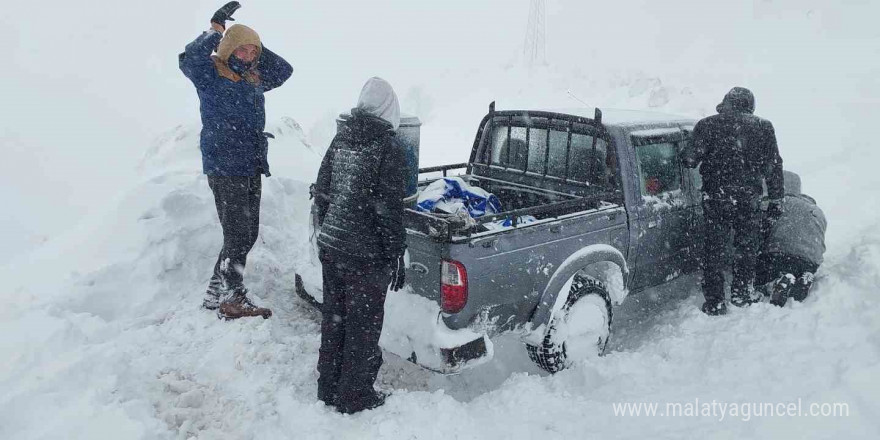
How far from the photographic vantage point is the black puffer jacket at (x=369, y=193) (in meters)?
3.44

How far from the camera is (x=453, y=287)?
3.65 meters

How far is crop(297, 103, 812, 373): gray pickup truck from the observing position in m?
3.70

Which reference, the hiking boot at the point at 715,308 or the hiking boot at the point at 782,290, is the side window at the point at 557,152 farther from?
the hiking boot at the point at 782,290

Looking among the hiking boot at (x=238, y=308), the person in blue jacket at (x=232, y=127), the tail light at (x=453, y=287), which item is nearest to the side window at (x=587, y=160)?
the tail light at (x=453, y=287)

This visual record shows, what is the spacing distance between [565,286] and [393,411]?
1.54 meters

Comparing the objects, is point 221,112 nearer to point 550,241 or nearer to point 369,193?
point 369,193

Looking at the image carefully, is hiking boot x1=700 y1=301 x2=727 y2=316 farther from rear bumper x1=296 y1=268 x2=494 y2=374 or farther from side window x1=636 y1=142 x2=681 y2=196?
rear bumper x1=296 y1=268 x2=494 y2=374

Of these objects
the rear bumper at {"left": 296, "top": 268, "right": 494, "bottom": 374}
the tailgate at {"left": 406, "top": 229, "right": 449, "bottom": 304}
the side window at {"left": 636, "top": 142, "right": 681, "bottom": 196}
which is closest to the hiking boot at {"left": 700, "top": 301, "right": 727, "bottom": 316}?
the side window at {"left": 636, "top": 142, "right": 681, "bottom": 196}

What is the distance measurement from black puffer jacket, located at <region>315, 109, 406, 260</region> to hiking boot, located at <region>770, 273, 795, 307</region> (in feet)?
11.8

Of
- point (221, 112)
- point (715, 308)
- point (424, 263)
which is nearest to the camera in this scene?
point (424, 263)

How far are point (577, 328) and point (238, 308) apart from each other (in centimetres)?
268

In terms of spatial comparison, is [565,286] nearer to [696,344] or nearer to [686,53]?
[696,344]

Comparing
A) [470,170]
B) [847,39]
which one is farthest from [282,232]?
[847,39]

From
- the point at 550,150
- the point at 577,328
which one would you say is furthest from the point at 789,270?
the point at 550,150
